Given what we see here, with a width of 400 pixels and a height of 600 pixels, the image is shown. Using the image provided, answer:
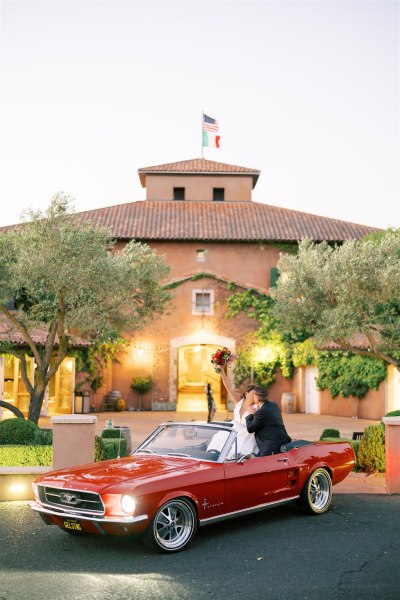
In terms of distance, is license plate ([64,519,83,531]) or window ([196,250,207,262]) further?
window ([196,250,207,262])

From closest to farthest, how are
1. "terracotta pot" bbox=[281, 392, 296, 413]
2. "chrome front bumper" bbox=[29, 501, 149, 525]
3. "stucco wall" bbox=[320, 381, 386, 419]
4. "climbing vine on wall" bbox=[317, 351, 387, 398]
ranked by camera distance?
"chrome front bumper" bbox=[29, 501, 149, 525], "stucco wall" bbox=[320, 381, 386, 419], "climbing vine on wall" bbox=[317, 351, 387, 398], "terracotta pot" bbox=[281, 392, 296, 413]

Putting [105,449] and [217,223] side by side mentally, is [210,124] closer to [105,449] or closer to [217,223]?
[217,223]

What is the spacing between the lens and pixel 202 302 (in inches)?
1121

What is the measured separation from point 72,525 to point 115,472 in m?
0.67

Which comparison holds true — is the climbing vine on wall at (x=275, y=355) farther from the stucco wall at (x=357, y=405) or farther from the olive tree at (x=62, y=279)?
the olive tree at (x=62, y=279)

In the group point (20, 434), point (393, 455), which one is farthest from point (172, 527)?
point (20, 434)

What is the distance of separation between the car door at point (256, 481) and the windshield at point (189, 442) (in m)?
0.28

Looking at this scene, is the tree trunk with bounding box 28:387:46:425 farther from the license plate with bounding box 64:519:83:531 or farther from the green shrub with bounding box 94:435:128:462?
the license plate with bounding box 64:519:83:531

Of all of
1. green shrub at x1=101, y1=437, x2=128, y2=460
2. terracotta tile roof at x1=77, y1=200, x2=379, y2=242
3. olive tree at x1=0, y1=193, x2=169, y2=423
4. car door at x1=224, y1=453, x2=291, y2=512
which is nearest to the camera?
car door at x1=224, y1=453, x2=291, y2=512

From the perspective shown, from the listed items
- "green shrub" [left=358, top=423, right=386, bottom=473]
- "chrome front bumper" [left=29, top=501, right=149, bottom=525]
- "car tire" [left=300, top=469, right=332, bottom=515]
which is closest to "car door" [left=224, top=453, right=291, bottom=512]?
"car tire" [left=300, top=469, right=332, bottom=515]

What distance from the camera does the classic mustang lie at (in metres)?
6.22

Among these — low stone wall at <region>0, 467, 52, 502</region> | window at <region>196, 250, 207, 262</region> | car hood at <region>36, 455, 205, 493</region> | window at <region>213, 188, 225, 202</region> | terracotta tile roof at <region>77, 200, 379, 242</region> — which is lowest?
low stone wall at <region>0, 467, 52, 502</region>

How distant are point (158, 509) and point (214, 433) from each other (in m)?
1.46

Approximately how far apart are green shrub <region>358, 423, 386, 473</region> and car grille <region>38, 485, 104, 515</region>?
21.6 feet
